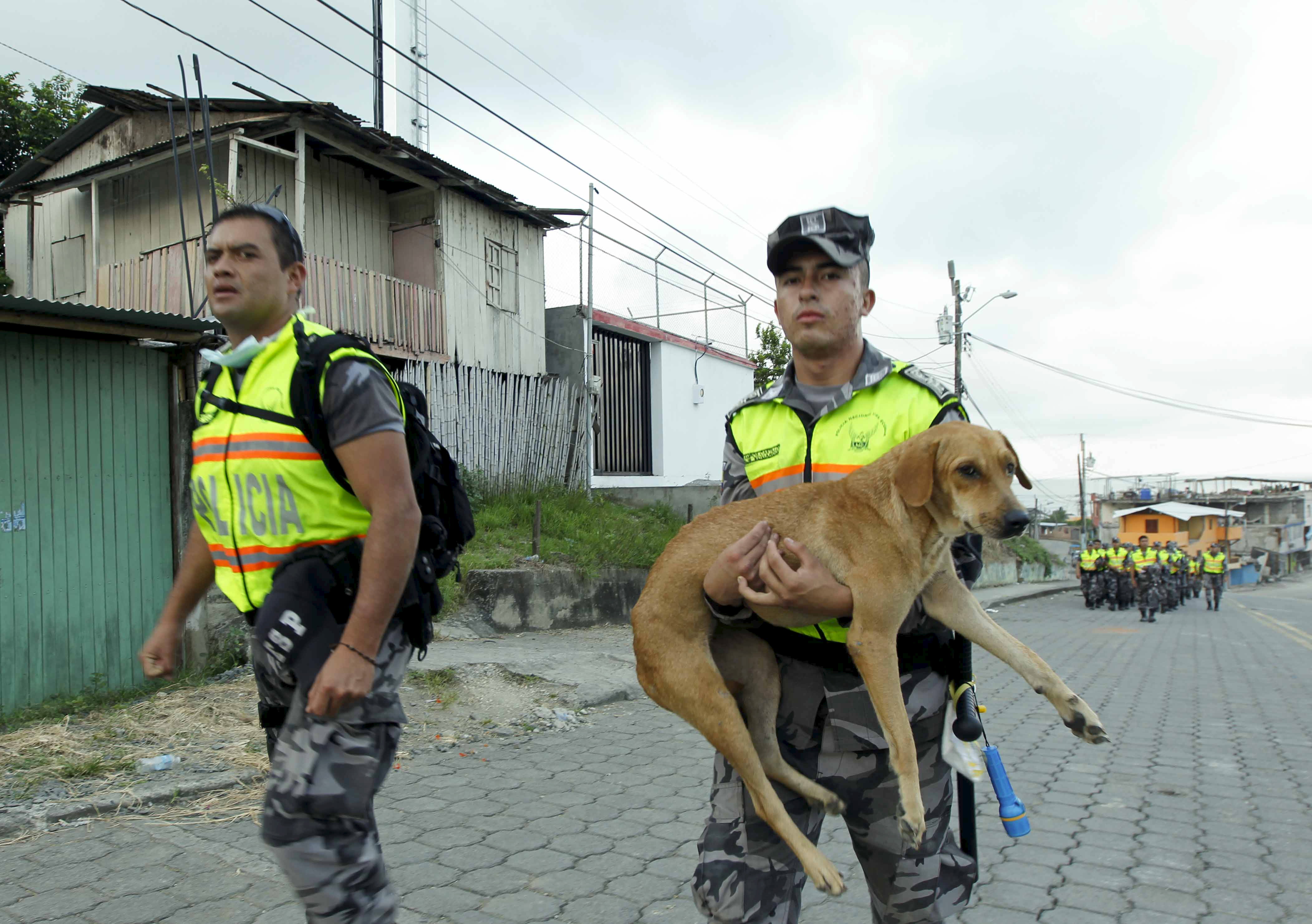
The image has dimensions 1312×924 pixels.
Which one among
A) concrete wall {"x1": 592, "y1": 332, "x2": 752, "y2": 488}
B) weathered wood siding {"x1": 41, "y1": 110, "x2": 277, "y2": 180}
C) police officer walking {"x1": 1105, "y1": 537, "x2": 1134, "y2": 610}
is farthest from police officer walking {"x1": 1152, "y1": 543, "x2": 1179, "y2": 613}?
weathered wood siding {"x1": 41, "y1": 110, "x2": 277, "y2": 180}

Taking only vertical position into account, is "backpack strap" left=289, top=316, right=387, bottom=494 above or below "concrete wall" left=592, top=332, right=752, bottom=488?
below

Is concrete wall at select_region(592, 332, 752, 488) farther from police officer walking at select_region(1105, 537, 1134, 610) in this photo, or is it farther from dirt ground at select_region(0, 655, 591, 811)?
dirt ground at select_region(0, 655, 591, 811)

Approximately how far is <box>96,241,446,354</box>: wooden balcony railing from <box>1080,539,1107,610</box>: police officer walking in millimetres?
17278

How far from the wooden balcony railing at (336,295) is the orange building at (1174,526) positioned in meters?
37.9

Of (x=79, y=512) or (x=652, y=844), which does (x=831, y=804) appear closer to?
(x=652, y=844)

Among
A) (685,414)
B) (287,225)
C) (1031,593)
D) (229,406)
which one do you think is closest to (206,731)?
(229,406)

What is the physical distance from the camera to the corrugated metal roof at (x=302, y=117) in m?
12.4

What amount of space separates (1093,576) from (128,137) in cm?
2318

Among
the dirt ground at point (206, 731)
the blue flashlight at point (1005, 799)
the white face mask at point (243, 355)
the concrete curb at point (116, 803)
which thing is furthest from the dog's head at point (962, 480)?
the concrete curb at point (116, 803)

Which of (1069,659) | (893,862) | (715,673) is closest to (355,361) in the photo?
(715,673)

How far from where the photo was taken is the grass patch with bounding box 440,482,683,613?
1080cm

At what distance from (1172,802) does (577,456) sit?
493 inches

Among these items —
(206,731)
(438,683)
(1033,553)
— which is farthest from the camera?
(1033,553)

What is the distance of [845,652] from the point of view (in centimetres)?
210
